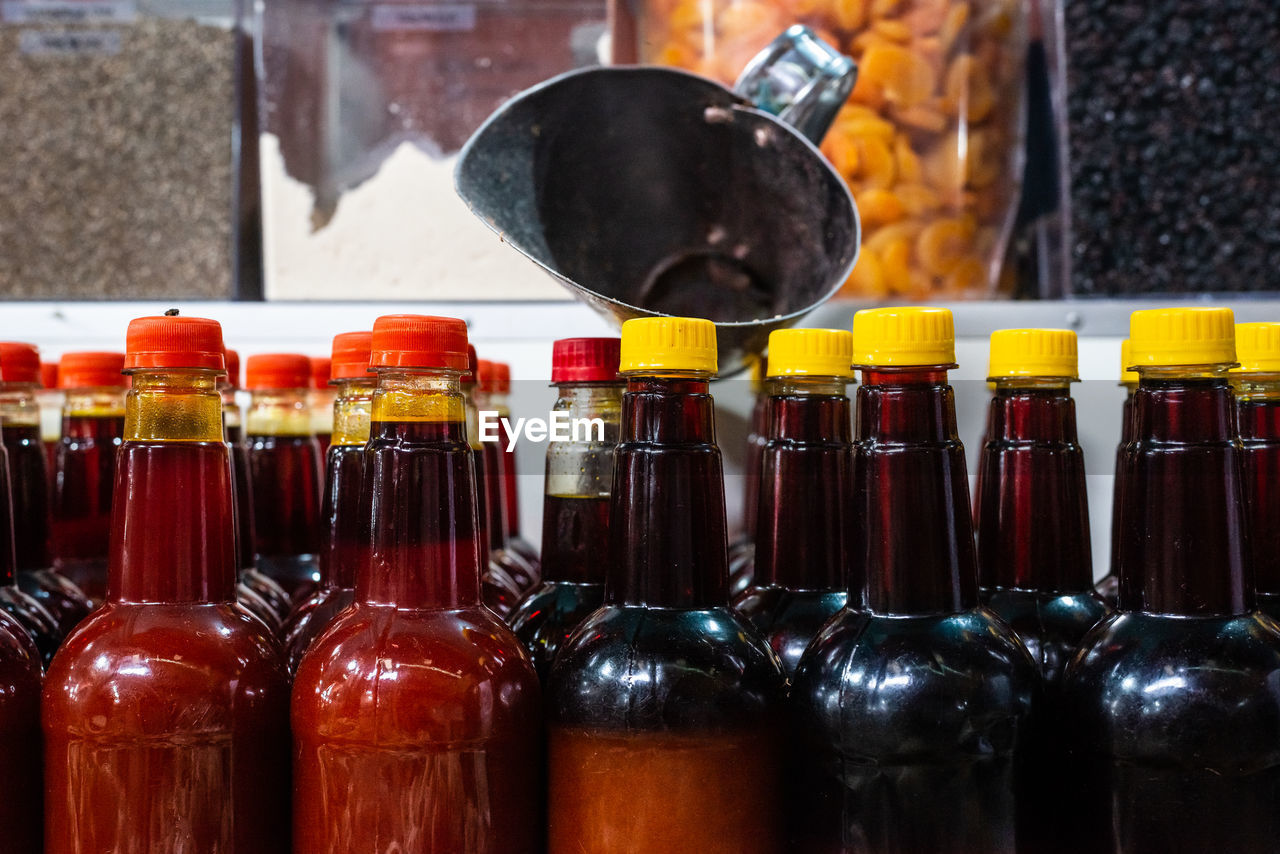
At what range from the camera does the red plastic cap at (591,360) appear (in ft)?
2.79

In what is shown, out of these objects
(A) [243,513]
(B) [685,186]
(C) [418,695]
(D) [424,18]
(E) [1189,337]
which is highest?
(D) [424,18]

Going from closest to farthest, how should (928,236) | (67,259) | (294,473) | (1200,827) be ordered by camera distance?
(1200,827)
(294,473)
(928,236)
(67,259)

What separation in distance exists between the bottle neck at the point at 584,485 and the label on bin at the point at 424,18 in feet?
3.33

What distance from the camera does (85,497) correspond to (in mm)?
1022

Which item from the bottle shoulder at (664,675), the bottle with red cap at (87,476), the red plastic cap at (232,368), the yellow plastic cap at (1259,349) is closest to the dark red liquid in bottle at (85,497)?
the bottle with red cap at (87,476)

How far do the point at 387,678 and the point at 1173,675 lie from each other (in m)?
0.48

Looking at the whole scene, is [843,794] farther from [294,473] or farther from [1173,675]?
[294,473]

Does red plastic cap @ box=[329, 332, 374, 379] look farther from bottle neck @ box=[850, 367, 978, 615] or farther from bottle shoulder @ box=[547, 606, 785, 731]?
bottle neck @ box=[850, 367, 978, 615]

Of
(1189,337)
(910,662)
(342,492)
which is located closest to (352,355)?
(342,492)

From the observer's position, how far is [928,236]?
145 centimetres

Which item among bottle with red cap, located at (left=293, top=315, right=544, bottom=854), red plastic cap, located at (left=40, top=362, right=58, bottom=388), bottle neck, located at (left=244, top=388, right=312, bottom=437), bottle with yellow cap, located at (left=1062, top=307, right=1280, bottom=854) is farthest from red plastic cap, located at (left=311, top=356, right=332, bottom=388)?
bottle with yellow cap, located at (left=1062, top=307, right=1280, bottom=854)

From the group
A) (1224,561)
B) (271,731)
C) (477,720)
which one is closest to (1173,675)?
(1224,561)

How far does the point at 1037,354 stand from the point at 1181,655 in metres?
0.24

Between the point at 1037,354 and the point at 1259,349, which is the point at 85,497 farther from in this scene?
the point at 1259,349
